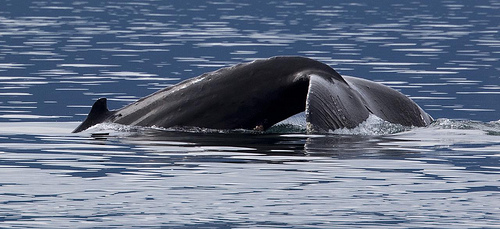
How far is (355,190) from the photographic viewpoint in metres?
10.1

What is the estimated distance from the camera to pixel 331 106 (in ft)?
41.9

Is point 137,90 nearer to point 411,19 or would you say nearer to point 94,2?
point 411,19

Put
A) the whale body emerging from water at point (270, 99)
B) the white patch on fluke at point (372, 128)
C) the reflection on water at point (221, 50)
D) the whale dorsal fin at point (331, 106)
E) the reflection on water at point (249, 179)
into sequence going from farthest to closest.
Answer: the reflection on water at point (221, 50)
the white patch on fluke at point (372, 128)
the whale body emerging from water at point (270, 99)
the whale dorsal fin at point (331, 106)
the reflection on water at point (249, 179)

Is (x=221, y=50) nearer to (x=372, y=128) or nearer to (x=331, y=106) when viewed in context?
(x=372, y=128)

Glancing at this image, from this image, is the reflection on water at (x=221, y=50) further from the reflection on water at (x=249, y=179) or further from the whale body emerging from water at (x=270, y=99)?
the reflection on water at (x=249, y=179)

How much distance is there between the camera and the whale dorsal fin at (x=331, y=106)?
12.6 m

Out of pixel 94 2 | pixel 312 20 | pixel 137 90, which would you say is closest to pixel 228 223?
pixel 137 90

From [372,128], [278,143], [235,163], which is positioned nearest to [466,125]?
[372,128]

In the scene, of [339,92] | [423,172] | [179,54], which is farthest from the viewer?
[179,54]

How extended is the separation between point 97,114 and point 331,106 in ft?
10.6

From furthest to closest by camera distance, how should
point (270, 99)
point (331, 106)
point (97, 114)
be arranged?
1. point (97, 114)
2. point (270, 99)
3. point (331, 106)

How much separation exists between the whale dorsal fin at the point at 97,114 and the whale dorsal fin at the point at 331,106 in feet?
9.14

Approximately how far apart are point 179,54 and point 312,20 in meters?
21.3

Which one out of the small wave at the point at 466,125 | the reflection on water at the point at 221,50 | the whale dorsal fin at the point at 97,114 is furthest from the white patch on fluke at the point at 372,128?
the reflection on water at the point at 221,50
